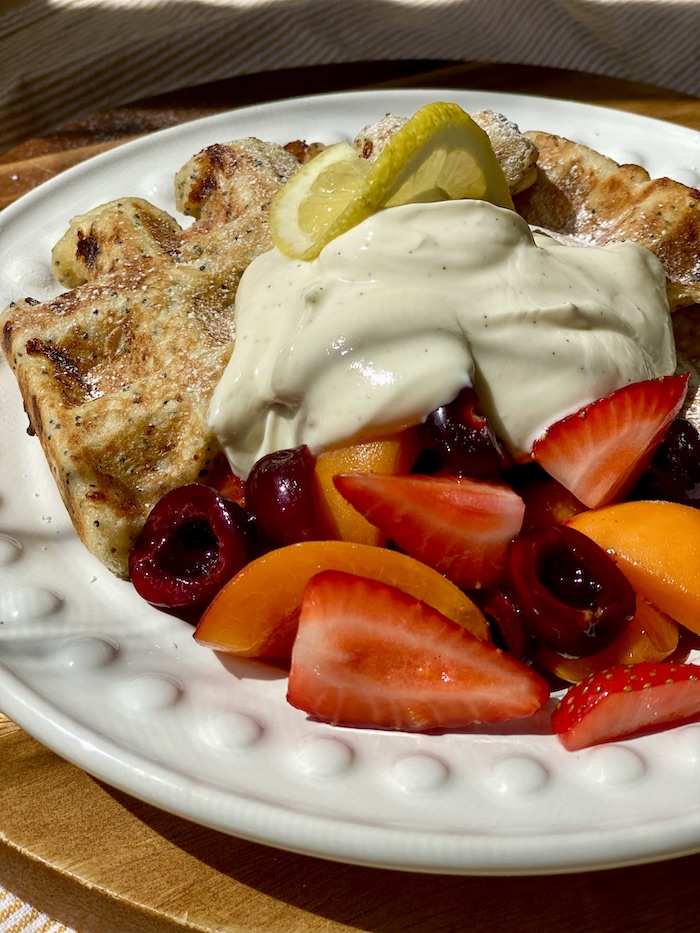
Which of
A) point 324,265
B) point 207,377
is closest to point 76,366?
point 207,377

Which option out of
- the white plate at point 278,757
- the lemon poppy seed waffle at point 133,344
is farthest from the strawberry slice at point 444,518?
the lemon poppy seed waffle at point 133,344

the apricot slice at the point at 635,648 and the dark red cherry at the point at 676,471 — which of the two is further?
the dark red cherry at the point at 676,471

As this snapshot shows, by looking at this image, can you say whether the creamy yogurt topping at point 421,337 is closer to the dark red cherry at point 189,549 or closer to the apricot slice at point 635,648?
the dark red cherry at point 189,549

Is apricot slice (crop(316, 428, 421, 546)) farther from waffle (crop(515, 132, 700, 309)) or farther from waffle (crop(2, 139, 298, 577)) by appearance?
waffle (crop(515, 132, 700, 309))

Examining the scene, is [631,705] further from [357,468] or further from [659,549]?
[357,468]

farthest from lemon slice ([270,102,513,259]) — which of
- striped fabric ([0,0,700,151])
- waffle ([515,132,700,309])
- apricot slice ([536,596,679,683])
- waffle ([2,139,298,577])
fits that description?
striped fabric ([0,0,700,151])

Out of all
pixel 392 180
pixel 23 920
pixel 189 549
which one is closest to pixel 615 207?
pixel 392 180

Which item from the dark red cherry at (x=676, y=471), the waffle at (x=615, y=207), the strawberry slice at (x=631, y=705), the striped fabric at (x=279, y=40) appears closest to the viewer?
the strawberry slice at (x=631, y=705)
